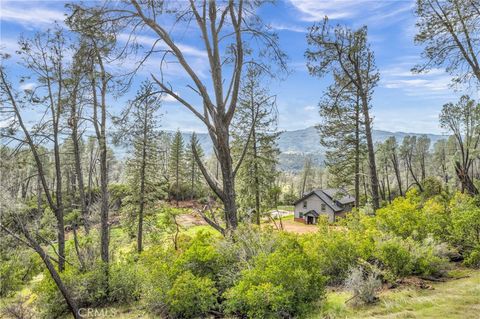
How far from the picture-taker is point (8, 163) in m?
9.20

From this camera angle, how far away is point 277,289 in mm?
4035

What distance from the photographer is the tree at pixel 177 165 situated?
45219 mm

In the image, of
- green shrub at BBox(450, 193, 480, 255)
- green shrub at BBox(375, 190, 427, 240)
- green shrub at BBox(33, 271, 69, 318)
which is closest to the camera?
green shrub at BBox(450, 193, 480, 255)

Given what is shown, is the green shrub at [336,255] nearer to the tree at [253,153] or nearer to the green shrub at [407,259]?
the green shrub at [407,259]

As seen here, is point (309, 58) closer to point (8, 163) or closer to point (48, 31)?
point (48, 31)

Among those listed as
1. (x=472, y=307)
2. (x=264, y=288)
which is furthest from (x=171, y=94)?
(x=472, y=307)

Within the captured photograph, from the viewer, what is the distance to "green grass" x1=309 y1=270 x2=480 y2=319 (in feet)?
11.7

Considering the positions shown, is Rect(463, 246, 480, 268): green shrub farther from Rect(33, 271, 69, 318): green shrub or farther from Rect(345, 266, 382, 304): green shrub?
Rect(33, 271, 69, 318): green shrub

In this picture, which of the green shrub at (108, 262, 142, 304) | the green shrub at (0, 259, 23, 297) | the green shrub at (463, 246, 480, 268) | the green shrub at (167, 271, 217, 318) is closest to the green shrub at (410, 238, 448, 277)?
the green shrub at (463, 246, 480, 268)

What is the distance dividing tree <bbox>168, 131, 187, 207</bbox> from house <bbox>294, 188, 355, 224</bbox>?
19089mm

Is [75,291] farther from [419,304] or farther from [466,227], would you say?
[466,227]

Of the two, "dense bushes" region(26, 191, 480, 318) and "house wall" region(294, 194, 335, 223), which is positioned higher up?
"dense bushes" region(26, 191, 480, 318)

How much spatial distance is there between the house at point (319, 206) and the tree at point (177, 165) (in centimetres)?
1909

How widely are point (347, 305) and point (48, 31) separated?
11.2m
